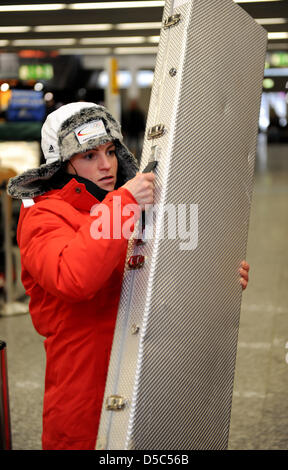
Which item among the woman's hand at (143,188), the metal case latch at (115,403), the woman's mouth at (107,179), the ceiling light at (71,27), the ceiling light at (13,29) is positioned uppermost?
the ceiling light at (71,27)

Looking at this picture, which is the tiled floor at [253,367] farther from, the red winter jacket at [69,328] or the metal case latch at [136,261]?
the metal case latch at [136,261]

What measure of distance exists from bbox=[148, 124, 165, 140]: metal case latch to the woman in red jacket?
0.24 metres

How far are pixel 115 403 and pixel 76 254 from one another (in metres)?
0.37

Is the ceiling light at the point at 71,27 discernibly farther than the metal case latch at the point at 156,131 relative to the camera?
Yes

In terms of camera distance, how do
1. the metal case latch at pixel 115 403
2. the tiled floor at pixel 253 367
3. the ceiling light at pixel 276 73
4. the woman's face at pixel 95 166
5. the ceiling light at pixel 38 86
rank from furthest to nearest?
the ceiling light at pixel 276 73 < the ceiling light at pixel 38 86 < the tiled floor at pixel 253 367 < the woman's face at pixel 95 166 < the metal case latch at pixel 115 403

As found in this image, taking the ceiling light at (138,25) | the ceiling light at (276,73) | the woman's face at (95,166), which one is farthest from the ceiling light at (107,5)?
the ceiling light at (276,73)

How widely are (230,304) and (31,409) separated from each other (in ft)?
7.12

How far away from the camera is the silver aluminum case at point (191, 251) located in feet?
4.76

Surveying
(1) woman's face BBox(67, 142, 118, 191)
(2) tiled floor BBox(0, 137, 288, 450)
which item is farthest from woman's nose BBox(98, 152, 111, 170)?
(2) tiled floor BBox(0, 137, 288, 450)

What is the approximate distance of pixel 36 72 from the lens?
52.3 ft

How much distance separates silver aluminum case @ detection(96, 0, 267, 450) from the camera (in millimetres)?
1452

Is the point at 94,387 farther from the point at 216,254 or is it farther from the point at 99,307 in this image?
the point at 216,254

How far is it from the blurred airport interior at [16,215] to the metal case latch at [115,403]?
3.91ft
